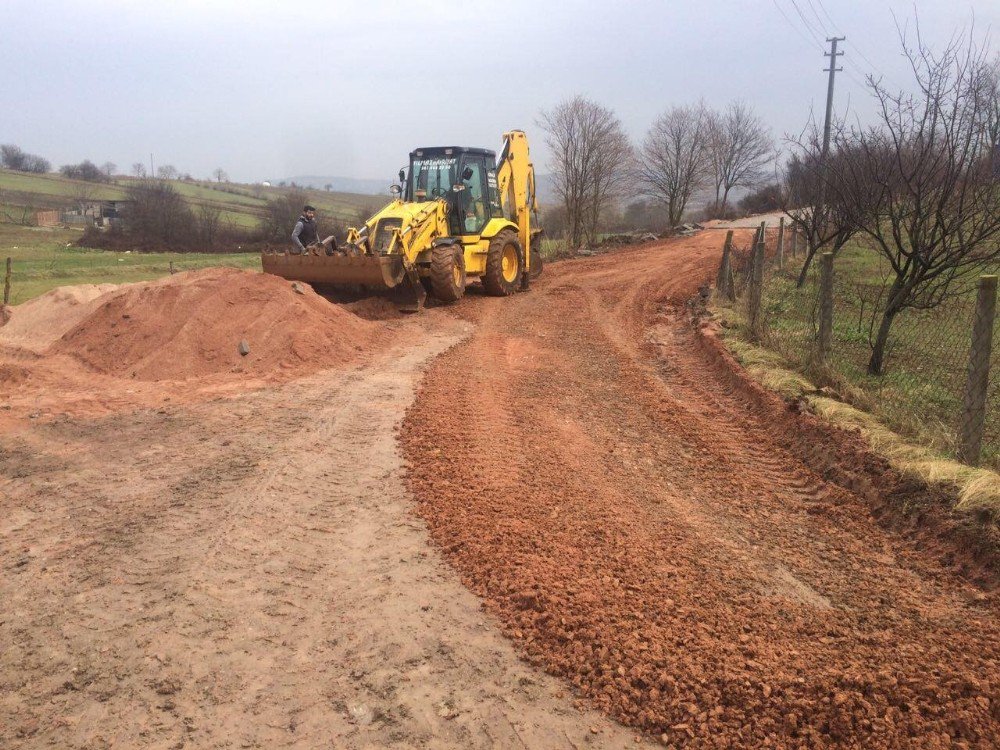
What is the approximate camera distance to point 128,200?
158 ft

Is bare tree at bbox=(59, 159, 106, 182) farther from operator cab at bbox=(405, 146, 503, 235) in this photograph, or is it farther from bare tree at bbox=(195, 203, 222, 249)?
operator cab at bbox=(405, 146, 503, 235)

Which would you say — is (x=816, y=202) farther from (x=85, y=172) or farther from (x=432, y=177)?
(x=85, y=172)

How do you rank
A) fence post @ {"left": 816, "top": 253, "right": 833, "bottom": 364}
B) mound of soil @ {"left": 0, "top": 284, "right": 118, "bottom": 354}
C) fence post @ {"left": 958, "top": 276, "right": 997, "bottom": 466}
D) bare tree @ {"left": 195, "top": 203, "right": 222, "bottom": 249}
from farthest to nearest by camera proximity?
bare tree @ {"left": 195, "top": 203, "right": 222, "bottom": 249}
mound of soil @ {"left": 0, "top": 284, "right": 118, "bottom": 354}
fence post @ {"left": 816, "top": 253, "right": 833, "bottom": 364}
fence post @ {"left": 958, "top": 276, "right": 997, "bottom": 466}

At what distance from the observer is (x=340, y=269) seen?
41.2ft

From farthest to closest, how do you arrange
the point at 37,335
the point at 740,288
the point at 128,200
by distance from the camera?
the point at 128,200, the point at 740,288, the point at 37,335

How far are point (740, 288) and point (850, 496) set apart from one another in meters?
9.43

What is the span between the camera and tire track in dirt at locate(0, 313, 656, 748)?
115 inches

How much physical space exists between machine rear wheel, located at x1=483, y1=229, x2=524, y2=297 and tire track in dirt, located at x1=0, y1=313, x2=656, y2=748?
9.60 meters

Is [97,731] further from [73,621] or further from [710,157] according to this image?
[710,157]

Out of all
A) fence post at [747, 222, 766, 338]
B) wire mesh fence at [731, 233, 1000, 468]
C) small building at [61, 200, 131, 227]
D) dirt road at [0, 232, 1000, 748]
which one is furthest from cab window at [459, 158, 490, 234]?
small building at [61, 200, 131, 227]

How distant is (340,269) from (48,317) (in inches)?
202

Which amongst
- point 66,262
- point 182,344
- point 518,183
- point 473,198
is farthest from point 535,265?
point 66,262

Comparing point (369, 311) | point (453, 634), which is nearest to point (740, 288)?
point (369, 311)

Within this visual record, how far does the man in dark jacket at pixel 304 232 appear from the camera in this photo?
13.6 meters
